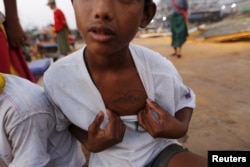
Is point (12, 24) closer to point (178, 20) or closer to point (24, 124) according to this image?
point (24, 124)

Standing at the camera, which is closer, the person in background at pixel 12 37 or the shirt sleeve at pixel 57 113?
the shirt sleeve at pixel 57 113

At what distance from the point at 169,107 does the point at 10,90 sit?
0.65m

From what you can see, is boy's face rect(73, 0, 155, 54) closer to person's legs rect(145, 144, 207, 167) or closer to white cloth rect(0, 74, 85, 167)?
white cloth rect(0, 74, 85, 167)

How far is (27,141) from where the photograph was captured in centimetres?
109

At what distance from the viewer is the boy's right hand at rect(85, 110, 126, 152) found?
111 centimetres

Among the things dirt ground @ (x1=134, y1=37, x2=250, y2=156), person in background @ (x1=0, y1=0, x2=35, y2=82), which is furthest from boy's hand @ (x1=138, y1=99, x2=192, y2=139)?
dirt ground @ (x1=134, y1=37, x2=250, y2=156)

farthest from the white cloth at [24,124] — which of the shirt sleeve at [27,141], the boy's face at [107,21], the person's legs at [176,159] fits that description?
the person's legs at [176,159]

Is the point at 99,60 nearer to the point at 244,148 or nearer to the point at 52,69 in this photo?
the point at 52,69

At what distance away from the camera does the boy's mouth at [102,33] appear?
0.96 m

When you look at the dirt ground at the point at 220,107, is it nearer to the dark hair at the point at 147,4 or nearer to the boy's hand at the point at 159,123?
the boy's hand at the point at 159,123

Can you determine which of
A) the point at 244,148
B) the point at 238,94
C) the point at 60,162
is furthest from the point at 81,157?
the point at 238,94

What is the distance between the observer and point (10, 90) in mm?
1099

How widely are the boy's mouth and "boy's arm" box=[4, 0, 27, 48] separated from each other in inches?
25.9

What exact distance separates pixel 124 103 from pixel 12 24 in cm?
73
